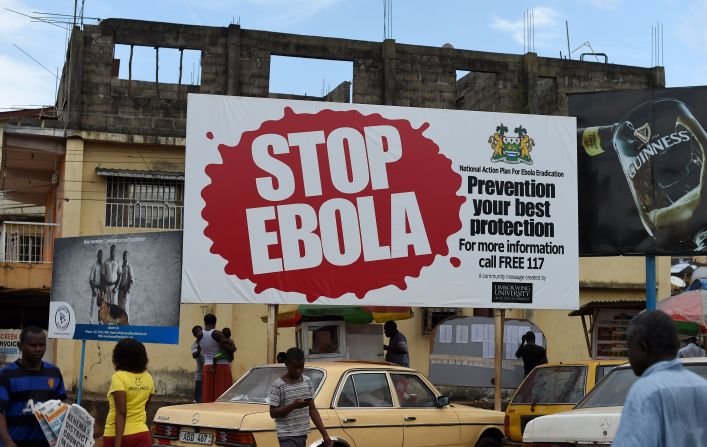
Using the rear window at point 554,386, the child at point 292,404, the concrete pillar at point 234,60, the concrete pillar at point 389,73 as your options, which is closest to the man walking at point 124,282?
the rear window at point 554,386

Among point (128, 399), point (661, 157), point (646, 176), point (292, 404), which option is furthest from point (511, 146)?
point (128, 399)

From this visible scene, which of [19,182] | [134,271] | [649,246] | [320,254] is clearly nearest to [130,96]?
[19,182]

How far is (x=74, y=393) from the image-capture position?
21.1 meters

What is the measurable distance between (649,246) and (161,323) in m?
7.10

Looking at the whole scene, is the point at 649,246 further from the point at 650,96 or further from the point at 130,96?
the point at 130,96

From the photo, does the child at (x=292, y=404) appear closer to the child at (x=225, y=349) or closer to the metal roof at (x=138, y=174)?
the child at (x=225, y=349)

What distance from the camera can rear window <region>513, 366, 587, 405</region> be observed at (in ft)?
38.2

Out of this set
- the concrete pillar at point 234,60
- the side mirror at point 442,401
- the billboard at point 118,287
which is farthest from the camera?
the concrete pillar at point 234,60

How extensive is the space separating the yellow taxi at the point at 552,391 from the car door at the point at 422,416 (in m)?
0.72

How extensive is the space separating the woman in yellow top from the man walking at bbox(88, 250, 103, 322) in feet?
24.1

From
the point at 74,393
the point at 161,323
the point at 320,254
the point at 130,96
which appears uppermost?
the point at 130,96

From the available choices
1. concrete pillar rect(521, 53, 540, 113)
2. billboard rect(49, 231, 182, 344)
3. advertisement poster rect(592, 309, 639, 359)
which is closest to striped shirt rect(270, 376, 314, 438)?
billboard rect(49, 231, 182, 344)

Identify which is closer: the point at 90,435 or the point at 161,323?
the point at 90,435

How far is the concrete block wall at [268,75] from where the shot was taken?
73.4ft
